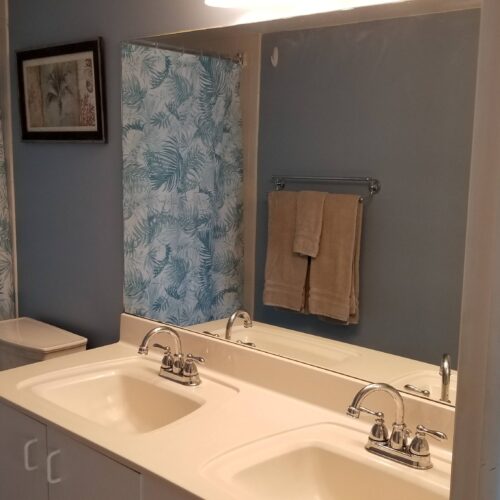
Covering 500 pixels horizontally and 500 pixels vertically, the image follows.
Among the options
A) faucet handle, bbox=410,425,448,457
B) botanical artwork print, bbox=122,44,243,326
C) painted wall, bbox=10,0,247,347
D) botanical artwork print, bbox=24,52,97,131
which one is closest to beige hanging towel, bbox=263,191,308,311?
botanical artwork print, bbox=122,44,243,326

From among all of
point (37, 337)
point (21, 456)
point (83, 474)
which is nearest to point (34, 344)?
point (37, 337)

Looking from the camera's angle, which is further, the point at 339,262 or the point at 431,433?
the point at 339,262

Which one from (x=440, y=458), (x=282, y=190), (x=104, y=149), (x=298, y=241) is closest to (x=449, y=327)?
(x=440, y=458)

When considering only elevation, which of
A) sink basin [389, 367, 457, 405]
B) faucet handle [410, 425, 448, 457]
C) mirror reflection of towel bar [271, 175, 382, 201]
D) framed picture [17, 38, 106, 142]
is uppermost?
framed picture [17, 38, 106, 142]

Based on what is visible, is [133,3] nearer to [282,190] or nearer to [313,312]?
[282,190]

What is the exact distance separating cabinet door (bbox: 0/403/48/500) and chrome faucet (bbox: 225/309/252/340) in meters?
0.60

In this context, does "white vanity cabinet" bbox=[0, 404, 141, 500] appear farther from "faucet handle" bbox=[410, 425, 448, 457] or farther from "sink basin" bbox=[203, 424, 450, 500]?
"faucet handle" bbox=[410, 425, 448, 457]

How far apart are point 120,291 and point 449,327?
121cm

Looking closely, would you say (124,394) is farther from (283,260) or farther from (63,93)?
(63,93)

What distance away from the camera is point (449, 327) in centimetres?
152

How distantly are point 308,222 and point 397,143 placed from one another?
0.33 meters

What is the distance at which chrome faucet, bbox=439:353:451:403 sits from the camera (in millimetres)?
1488

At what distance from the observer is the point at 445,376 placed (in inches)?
59.4

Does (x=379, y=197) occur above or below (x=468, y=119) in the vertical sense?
below
